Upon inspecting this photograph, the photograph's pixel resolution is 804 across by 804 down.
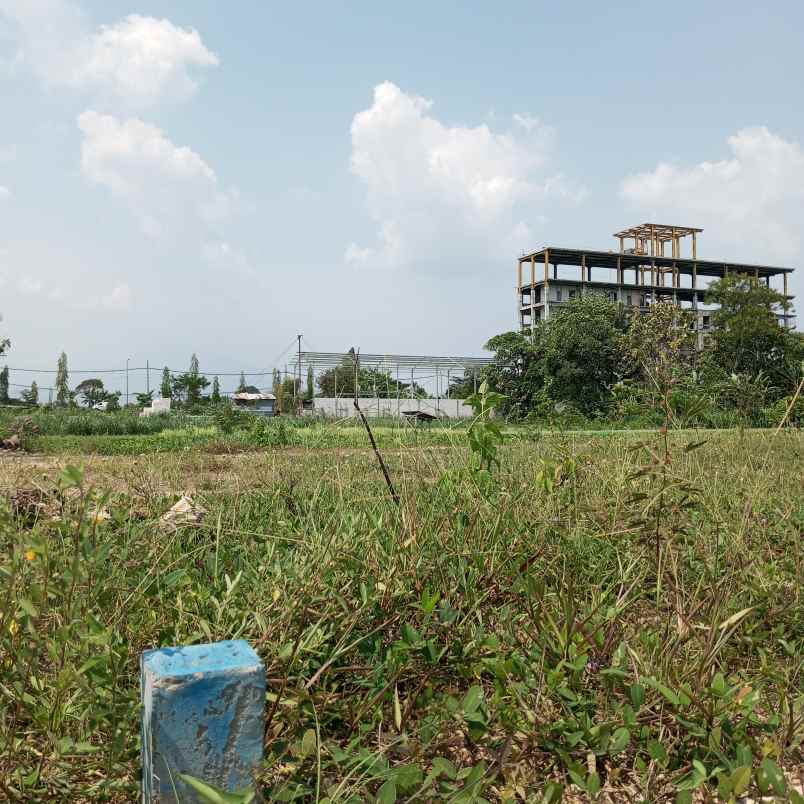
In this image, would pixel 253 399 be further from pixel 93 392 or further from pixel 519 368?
pixel 519 368

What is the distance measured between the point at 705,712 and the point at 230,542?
158cm

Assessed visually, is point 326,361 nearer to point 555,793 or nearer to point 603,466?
point 603,466

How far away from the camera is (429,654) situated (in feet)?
6.09

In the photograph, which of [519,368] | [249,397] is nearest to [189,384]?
[249,397]

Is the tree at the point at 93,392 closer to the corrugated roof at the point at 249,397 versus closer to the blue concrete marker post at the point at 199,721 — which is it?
the corrugated roof at the point at 249,397

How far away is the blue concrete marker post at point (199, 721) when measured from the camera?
1177mm

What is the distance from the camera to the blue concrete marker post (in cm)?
118

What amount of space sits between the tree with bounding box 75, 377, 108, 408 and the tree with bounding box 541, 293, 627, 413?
60.3 ft

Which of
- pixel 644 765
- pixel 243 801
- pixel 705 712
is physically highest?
pixel 243 801

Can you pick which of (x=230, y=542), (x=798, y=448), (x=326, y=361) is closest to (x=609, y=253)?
(x=326, y=361)

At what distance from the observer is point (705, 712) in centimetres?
158

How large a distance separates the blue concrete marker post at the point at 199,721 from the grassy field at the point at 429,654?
0.11 m

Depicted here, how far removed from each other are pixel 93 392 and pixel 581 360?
67.2 ft

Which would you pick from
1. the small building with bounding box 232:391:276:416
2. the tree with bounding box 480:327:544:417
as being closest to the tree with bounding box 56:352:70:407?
the small building with bounding box 232:391:276:416
